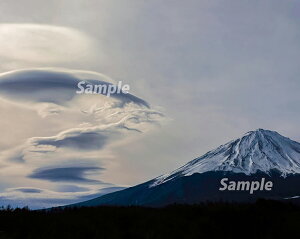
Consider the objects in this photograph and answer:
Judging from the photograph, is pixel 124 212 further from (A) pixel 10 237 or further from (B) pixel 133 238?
(A) pixel 10 237

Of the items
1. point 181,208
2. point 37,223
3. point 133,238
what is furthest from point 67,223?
point 181,208

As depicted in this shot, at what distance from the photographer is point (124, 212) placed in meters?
13.6

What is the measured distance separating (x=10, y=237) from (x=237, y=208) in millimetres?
6374

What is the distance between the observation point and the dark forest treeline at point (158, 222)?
11.6 m

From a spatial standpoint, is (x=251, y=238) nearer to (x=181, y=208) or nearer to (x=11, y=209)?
(x=181, y=208)

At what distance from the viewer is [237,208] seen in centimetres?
1380

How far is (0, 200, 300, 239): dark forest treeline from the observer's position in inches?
455

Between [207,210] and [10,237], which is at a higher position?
[207,210]

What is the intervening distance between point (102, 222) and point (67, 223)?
94 cm

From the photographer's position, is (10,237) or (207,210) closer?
(10,237)

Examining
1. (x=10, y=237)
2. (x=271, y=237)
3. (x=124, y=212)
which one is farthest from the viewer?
(x=124, y=212)

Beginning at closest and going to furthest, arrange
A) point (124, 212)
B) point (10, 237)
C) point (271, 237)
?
point (10, 237) → point (271, 237) → point (124, 212)

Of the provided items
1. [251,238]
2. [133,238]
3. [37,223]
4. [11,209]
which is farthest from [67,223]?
[251,238]

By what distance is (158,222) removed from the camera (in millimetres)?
12367
